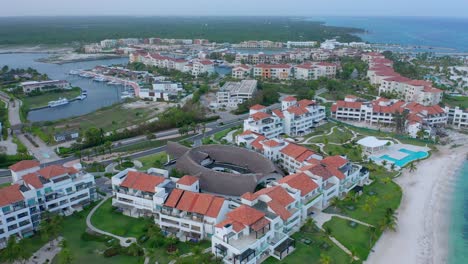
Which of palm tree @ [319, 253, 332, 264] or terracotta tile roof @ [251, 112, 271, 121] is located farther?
terracotta tile roof @ [251, 112, 271, 121]

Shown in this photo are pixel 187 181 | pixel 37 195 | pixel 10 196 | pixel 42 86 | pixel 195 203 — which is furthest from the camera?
pixel 42 86

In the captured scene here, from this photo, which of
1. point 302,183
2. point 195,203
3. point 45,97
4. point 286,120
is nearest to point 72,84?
point 45,97

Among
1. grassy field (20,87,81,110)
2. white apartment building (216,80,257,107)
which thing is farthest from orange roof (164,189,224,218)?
grassy field (20,87,81,110)

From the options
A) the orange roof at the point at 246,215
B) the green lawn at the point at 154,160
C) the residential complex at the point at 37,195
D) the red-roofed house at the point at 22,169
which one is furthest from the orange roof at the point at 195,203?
the red-roofed house at the point at 22,169

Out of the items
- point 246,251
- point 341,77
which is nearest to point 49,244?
point 246,251

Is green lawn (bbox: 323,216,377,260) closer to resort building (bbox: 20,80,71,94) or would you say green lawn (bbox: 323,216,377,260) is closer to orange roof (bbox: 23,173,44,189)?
orange roof (bbox: 23,173,44,189)

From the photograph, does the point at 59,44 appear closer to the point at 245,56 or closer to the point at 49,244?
the point at 245,56

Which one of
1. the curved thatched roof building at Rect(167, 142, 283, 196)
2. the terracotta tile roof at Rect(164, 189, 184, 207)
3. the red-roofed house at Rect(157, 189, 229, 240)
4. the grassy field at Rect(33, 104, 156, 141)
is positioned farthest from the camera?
the grassy field at Rect(33, 104, 156, 141)

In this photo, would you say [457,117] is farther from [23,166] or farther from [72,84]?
[72,84]
